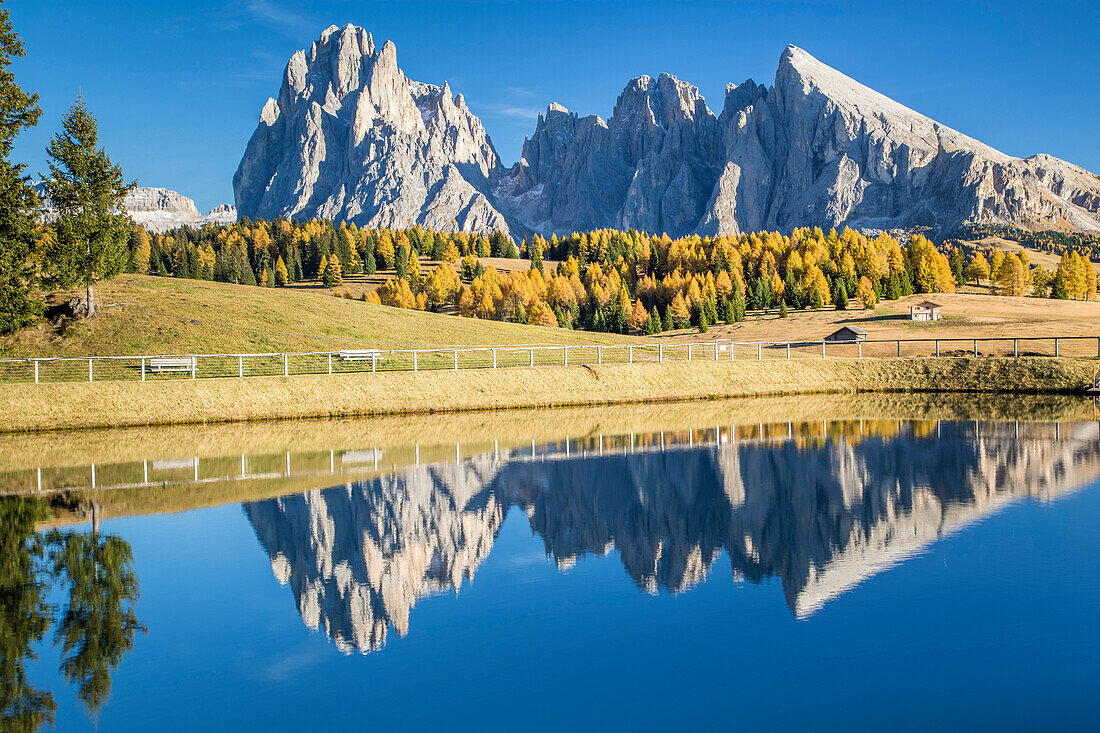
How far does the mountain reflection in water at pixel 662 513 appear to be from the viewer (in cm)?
1302

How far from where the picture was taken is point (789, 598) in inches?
472

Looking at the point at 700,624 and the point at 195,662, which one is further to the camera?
the point at 700,624

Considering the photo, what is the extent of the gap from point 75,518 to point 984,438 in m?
27.0

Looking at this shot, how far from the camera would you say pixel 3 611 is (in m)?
11.5

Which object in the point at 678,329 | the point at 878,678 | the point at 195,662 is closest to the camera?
the point at 878,678

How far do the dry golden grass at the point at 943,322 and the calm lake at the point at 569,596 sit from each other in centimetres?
6808

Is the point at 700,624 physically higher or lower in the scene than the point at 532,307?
lower

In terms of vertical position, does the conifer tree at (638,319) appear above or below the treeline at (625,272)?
below

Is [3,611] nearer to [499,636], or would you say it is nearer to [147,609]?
[147,609]

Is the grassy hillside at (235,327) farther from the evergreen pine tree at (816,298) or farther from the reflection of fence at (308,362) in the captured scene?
the evergreen pine tree at (816,298)

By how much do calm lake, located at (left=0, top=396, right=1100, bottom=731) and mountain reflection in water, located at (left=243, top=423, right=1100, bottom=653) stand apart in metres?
0.09

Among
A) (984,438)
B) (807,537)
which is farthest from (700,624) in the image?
(984,438)

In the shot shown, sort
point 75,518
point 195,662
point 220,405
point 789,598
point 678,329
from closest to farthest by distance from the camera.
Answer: point 195,662 → point 789,598 → point 75,518 → point 220,405 → point 678,329

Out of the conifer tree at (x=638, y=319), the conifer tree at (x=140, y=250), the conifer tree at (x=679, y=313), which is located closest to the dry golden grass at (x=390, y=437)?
the conifer tree at (x=679, y=313)
